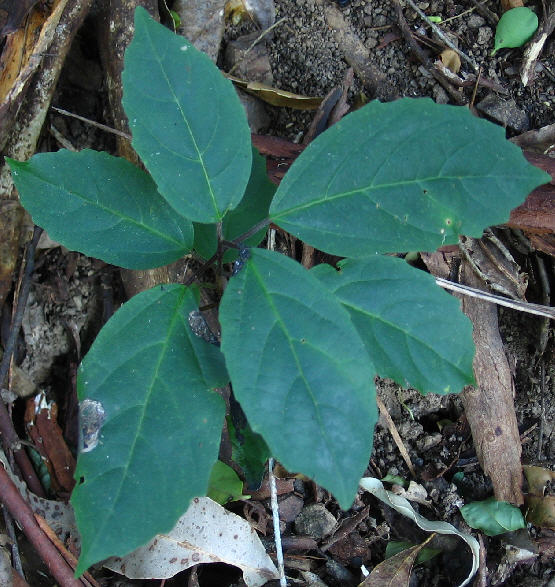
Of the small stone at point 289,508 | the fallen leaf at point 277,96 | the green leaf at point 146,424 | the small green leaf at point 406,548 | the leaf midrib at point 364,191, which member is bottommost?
the small green leaf at point 406,548

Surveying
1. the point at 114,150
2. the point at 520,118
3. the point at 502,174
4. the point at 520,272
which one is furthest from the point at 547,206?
the point at 114,150

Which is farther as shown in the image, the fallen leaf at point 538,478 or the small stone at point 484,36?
the small stone at point 484,36

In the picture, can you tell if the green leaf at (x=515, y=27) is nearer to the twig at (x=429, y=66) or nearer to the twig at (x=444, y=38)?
the twig at (x=444, y=38)

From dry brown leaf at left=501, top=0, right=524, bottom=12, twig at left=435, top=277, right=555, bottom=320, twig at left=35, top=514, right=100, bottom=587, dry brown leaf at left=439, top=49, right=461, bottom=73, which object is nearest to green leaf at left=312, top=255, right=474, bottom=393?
twig at left=435, top=277, right=555, bottom=320

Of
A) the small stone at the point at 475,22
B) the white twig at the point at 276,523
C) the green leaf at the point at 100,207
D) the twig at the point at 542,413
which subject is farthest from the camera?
the small stone at the point at 475,22

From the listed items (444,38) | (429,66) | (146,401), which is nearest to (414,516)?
(146,401)

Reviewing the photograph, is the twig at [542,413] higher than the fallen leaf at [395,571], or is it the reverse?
the twig at [542,413]

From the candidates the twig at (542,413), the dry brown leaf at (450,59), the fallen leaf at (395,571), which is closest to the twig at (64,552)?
the fallen leaf at (395,571)

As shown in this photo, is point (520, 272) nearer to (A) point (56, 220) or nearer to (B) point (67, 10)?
(A) point (56, 220)
